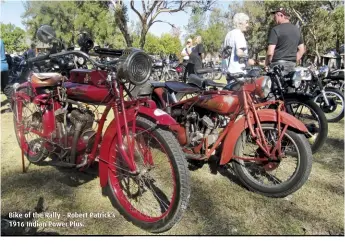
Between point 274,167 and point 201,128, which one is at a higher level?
point 201,128

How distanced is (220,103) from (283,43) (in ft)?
7.72

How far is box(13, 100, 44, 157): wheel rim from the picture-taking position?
3193 millimetres

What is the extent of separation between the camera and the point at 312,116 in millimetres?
3701

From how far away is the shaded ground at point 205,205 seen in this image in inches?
92.0

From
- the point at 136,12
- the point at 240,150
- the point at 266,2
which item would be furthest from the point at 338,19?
the point at 240,150

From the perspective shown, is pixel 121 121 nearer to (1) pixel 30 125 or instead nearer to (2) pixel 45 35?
(2) pixel 45 35

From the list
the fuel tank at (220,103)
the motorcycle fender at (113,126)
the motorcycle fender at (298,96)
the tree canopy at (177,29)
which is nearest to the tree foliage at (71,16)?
the tree canopy at (177,29)

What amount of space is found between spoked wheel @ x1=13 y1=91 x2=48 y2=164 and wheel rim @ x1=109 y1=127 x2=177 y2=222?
1.08m

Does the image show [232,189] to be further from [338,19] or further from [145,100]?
[338,19]

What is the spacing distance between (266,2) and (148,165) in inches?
988

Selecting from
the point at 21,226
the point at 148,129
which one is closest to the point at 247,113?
the point at 148,129

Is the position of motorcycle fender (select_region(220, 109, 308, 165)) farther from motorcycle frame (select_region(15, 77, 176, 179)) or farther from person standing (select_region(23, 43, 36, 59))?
person standing (select_region(23, 43, 36, 59))

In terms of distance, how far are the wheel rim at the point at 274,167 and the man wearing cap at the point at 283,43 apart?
198 centimetres

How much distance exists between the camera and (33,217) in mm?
2488
